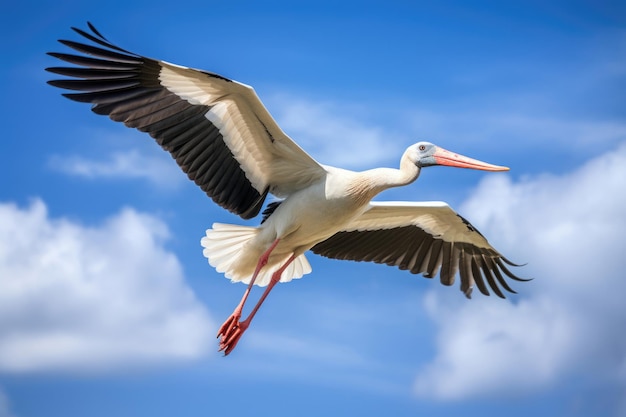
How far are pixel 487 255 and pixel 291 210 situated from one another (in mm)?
3076

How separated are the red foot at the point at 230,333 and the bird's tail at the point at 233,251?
2.40ft

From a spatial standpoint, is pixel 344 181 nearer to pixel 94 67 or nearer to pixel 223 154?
pixel 223 154

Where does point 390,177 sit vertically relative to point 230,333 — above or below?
above

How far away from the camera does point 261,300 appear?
10312mm

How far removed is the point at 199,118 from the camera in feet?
31.5

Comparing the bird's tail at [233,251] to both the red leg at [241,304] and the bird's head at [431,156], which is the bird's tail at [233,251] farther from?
the bird's head at [431,156]

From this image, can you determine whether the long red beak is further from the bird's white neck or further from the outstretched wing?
the outstretched wing

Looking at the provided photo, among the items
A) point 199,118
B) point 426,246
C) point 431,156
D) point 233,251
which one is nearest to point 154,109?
point 199,118

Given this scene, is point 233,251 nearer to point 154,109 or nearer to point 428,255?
point 154,109

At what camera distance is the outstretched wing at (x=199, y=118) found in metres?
9.30

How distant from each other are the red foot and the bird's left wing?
176cm

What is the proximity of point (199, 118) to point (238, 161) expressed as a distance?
0.61 m

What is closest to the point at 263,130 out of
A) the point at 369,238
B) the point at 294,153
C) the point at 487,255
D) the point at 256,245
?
the point at 294,153

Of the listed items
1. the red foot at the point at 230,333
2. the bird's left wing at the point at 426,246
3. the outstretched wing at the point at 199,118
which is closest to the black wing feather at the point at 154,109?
the outstretched wing at the point at 199,118
